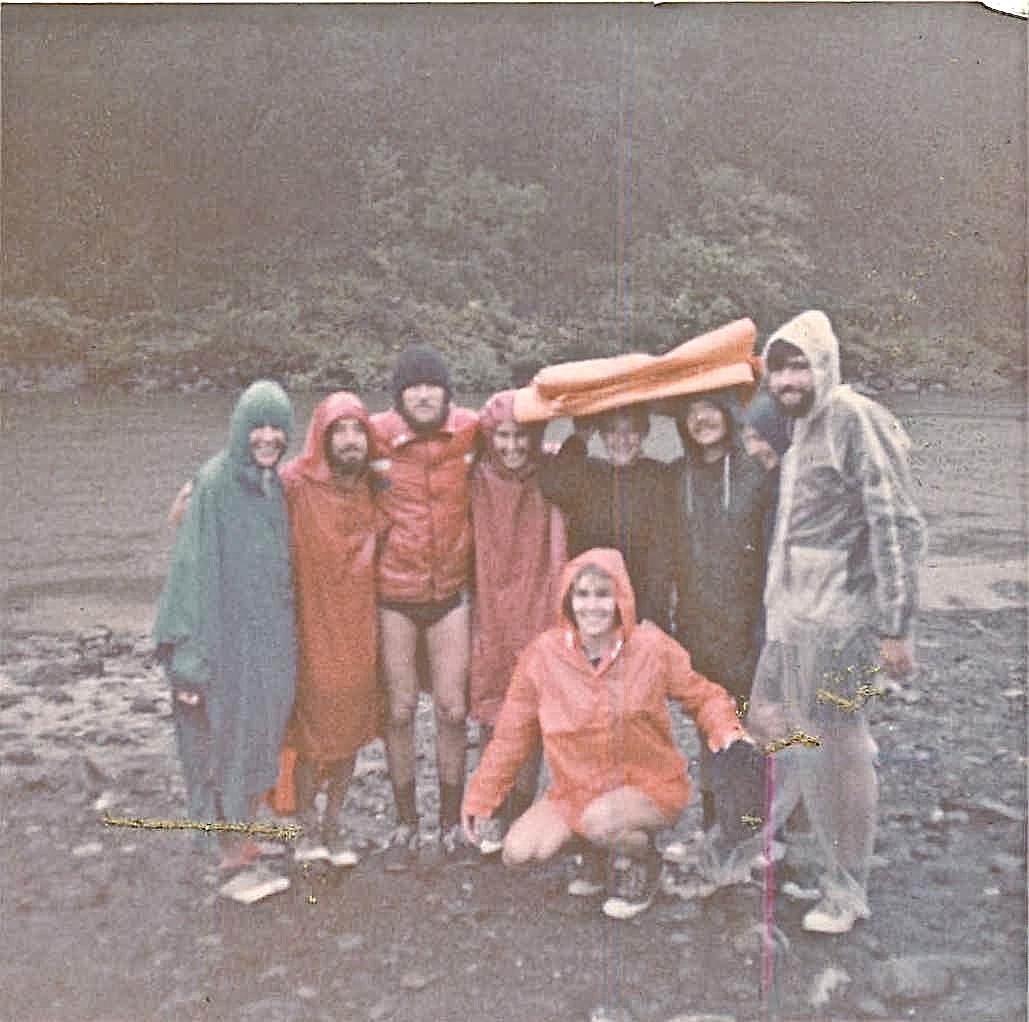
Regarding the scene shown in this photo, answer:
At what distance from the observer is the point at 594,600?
3664 mm

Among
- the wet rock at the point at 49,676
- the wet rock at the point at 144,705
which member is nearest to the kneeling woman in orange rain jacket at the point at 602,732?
the wet rock at the point at 144,705

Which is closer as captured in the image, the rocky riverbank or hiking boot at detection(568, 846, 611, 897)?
the rocky riverbank

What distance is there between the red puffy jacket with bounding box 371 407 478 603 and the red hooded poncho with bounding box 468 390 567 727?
50mm

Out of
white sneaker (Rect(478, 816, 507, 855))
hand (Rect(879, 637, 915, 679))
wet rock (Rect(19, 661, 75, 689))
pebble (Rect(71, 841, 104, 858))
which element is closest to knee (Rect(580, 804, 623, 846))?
white sneaker (Rect(478, 816, 507, 855))

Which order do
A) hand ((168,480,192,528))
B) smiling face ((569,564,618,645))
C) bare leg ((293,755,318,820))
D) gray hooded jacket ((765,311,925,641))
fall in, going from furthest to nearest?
bare leg ((293,755,318,820)) < hand ((168,480,192,528)) < smiling face ((569,564,618,645)) < gray hooded jacket ((765,311,925,641))

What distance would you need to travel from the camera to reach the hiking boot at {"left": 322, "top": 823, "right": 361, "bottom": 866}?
3928mm

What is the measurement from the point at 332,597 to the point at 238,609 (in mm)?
265

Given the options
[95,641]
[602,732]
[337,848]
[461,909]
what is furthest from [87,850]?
[602,732]

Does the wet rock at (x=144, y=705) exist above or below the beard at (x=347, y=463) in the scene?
below

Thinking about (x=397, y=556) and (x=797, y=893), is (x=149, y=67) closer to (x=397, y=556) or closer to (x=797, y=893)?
(x=397, y=556)

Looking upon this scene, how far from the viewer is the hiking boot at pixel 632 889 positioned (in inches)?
150

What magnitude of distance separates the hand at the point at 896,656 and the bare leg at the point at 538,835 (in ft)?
3.33

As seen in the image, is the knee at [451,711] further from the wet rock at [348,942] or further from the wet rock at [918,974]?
the wet rock at [918,974]

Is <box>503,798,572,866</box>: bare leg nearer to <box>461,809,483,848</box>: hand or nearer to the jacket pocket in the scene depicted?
<box>461,809,483,848</box>: hand
